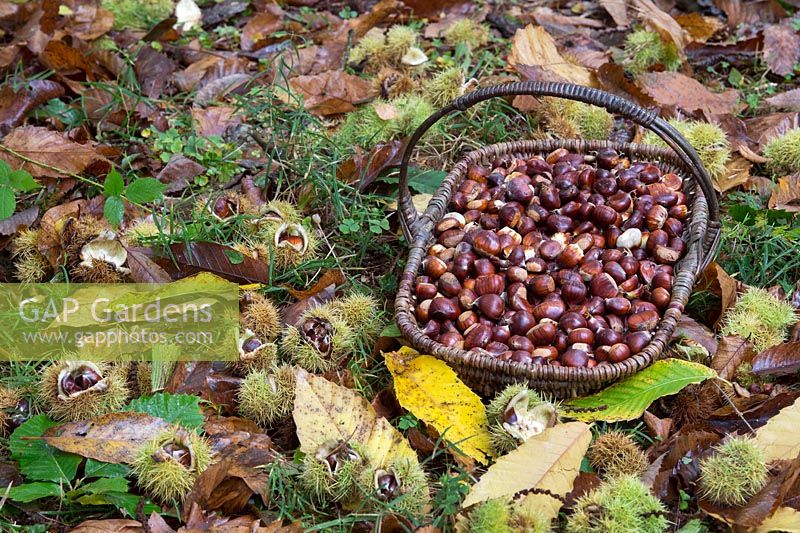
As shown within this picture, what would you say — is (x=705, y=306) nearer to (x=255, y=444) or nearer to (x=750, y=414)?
(x=750, y=414)

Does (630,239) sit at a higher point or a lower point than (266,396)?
higher

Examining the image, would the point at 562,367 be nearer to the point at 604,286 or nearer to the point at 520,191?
the point at 604,286

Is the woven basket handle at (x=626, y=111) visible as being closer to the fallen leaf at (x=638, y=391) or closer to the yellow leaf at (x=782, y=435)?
the fallen leaf at (x=638, y=391)

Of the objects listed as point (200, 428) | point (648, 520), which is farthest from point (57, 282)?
point (648, 520)

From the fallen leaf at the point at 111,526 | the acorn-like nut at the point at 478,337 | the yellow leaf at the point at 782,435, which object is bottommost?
the fallen leaf at the point at 111,526

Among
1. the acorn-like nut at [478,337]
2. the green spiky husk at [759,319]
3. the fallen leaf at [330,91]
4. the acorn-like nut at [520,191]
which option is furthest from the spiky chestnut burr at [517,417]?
the fallen leaf at [330,91]

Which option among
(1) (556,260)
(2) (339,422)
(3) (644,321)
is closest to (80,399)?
(2) (339,422)
